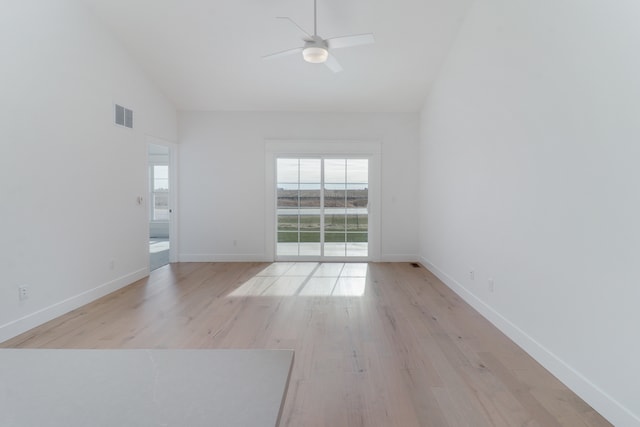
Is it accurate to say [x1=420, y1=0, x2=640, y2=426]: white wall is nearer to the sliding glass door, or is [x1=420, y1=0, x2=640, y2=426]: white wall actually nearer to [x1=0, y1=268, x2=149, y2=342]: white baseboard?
the sliding glass door

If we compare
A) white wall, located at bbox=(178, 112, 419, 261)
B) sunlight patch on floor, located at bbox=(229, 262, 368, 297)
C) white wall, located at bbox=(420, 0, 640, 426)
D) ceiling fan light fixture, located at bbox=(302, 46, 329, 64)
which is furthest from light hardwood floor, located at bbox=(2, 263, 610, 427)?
ceiling fan light fixture, located at bbox=(302, 46, 329, 64)

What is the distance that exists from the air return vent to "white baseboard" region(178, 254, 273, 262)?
244cm

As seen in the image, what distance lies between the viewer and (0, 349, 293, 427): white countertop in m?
0.54

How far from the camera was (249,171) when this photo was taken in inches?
234

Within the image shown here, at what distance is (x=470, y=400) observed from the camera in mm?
1987

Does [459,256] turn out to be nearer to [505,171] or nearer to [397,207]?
[505,171]

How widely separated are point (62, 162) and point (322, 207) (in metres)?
3.78

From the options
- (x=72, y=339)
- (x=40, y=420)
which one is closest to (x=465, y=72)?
(x=40, y=420)

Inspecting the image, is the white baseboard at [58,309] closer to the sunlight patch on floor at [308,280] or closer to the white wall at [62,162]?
the white wall at [62,162]

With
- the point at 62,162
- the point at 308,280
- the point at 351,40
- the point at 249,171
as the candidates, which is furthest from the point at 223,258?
the point at 351,40

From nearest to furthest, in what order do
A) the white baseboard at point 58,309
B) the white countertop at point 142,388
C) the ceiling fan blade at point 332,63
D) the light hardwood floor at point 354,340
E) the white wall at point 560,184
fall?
the white countertop at point 142,388 → the white wall at point 560,184 → the light hardwood floor at point 354,340 → the white baseboard at point 58,309 → the ceiling fan blade at point 332,63

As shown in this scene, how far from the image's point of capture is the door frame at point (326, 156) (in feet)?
19.4

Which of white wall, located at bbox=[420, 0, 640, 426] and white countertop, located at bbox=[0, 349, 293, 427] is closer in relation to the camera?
white countertop, located at bbox=[0, 349, 293, 427]

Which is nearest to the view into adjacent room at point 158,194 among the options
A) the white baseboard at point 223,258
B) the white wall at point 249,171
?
the white baseboard at point 223,258
